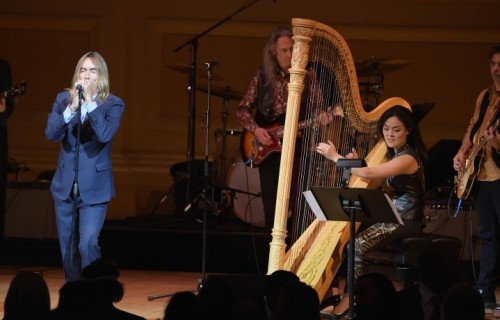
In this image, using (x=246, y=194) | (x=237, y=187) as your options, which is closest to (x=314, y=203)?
(x=246, y=194)

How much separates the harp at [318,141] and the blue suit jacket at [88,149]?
1098 millimetres

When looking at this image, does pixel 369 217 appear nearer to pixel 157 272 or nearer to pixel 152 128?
pixel 157 272

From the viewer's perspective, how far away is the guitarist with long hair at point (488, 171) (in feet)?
24.5

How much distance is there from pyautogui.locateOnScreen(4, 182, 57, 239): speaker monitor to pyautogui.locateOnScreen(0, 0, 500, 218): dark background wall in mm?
1497

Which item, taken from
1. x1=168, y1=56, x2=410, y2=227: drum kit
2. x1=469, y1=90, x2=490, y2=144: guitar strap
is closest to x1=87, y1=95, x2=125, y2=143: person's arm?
x1=469, y1=90, x2=490, y2=144: guitar strap

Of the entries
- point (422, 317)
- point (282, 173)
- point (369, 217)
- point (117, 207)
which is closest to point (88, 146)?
point (282, 173)

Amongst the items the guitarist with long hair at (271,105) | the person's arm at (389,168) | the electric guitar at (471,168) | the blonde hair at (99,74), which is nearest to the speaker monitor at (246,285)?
the person's arm at (389,168)

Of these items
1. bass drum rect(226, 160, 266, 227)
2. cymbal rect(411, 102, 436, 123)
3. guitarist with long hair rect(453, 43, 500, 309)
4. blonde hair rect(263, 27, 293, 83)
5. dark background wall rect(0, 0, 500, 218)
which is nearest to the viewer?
guitarist with long hair rect(453, 43, 500, 309)

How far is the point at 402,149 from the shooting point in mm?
6914

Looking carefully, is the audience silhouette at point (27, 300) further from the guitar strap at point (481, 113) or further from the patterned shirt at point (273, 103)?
the guitar strap at point (481, 113)

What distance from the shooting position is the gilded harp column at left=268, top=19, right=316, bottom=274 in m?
6.29

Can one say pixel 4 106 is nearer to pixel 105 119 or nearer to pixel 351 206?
pixel 105 119

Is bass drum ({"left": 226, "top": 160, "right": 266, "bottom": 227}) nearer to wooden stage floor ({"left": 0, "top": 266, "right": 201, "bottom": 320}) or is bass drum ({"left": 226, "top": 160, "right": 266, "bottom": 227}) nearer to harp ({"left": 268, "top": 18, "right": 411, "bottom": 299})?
wooden stage floor ({"left": 0, "top": 266, "right": 201, "bottom": 320})

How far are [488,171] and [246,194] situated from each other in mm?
3039
